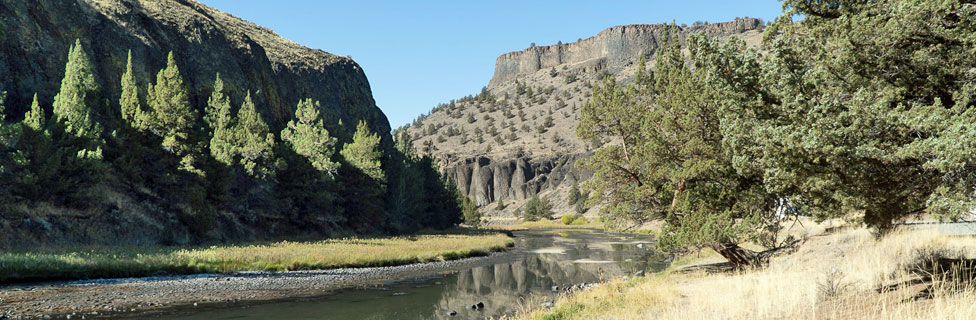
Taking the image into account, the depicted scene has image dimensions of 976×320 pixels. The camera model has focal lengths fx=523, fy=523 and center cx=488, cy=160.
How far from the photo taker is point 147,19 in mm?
66125

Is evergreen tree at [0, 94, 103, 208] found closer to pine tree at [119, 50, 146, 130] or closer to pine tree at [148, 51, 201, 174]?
pine tree at [119, 50, 146, 130]

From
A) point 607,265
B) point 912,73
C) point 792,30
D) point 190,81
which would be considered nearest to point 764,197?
point 792,30

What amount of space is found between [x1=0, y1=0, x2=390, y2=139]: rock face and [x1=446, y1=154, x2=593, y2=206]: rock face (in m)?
58.8

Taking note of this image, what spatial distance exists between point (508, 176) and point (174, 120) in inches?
4699

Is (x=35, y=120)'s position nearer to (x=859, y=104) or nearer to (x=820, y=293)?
(x=820, y=293)

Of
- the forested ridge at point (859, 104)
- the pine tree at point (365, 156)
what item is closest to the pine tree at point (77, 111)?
the pine tree at point (365, 156)

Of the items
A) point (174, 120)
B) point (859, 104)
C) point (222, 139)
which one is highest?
point (174, 120)

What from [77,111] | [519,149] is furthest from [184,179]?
[519,149]

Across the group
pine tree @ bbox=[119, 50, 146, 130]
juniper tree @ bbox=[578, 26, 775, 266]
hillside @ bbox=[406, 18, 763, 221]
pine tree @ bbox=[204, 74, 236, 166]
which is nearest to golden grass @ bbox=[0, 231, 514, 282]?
pine tree @ bbox=[204, 74, 236, 166]

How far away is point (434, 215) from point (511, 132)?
9957 cm

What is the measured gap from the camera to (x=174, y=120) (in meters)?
44.4

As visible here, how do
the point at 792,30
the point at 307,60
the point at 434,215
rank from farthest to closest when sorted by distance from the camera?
the point at 307,60 → the point at 434,215 → the point at 792,30

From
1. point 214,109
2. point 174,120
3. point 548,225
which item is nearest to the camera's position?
point 174,120

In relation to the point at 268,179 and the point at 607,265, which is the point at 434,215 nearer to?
the point at 268,179
